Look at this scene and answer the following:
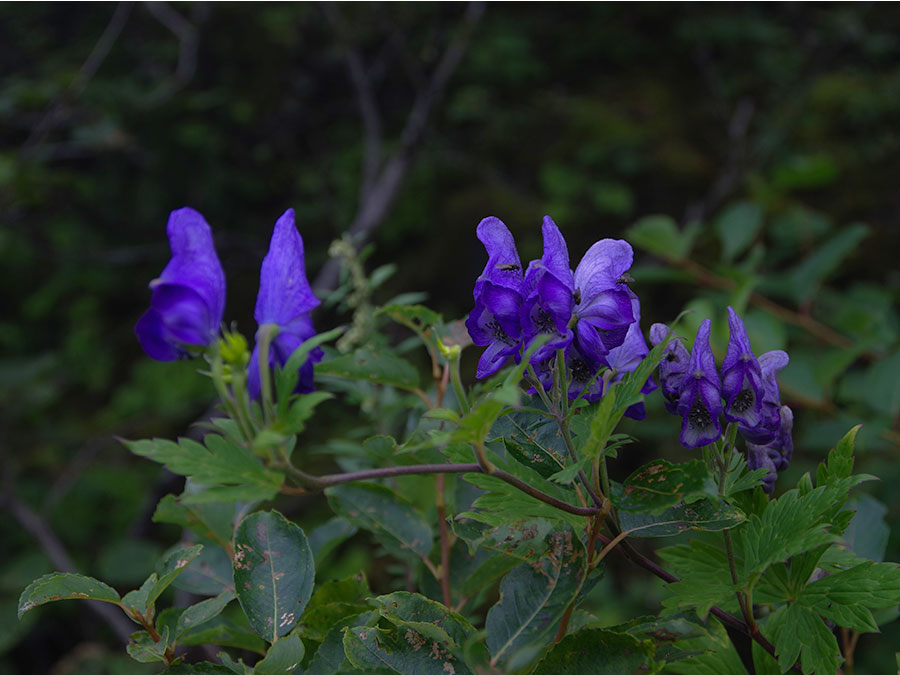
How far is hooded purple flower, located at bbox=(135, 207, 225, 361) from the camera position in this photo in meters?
0.55

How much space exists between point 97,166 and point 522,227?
2525mm

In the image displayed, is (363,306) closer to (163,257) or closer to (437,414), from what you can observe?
(437,414)

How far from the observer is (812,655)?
561 mm

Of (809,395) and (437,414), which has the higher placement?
(437,414)

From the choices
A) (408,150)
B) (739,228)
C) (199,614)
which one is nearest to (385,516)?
(199,614)

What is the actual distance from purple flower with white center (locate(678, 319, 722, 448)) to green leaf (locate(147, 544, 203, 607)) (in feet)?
1.38

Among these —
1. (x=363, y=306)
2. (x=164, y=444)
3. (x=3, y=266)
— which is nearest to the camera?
(x=164, y=444)

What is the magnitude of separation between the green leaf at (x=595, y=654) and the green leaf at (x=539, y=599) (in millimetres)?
31

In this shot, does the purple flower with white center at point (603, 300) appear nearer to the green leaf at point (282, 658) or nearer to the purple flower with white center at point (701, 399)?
the purple flower with white center at point (701, 399)

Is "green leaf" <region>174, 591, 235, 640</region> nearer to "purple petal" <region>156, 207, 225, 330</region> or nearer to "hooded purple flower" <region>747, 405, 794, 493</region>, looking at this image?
"purple petal" <region>156, 207, 225, 330</region>

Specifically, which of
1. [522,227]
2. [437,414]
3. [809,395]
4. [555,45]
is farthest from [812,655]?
[555,45]

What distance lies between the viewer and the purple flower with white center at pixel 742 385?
2.00ft

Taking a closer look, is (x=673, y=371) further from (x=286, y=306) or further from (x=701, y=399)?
(x=286, y=306)

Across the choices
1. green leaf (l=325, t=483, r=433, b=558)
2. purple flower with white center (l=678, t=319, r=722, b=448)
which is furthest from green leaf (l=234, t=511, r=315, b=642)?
purple flower with white center (l=678, t=319, r=722, b=448)
